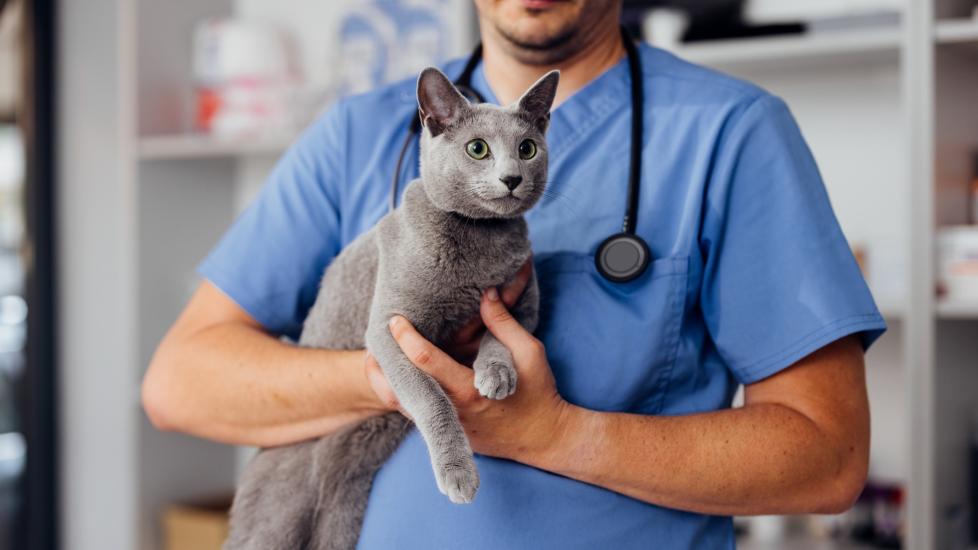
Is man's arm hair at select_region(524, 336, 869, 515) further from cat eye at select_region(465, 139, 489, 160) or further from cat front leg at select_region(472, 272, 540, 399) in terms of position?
cat eye at select_region(465, 139, 489, 160)

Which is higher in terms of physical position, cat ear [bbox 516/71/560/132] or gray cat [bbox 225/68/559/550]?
cat ear [bbox 516/71/560/132]

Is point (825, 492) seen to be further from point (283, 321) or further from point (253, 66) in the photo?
point (253, 66)

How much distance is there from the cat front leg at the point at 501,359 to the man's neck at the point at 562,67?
0.26 meters

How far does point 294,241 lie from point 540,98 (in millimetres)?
398

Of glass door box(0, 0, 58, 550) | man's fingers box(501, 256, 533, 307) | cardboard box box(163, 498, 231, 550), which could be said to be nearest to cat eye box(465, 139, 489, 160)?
man's fingers box(501, 256, 533, 307)

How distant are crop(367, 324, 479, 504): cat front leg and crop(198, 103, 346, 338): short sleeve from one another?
0.93ft

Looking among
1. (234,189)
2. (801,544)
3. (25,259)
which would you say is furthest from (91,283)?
(801,544)

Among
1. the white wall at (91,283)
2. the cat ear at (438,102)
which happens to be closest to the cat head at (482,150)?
the cat ear at (438,102)

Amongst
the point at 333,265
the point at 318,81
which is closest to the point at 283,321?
the point at 333,265

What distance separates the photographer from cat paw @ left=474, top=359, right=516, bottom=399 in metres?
0.83

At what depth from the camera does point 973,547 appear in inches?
66.4

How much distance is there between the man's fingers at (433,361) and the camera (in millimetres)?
857

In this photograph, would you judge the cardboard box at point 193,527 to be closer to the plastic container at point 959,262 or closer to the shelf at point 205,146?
the shelf at point 205,146

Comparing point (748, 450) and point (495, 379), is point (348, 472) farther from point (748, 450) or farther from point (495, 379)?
point (748, 450)
